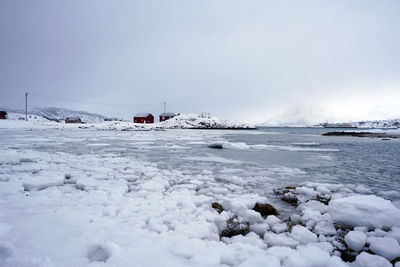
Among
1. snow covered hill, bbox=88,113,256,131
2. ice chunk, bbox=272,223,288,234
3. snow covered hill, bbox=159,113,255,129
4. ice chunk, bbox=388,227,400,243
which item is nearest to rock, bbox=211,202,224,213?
ice chunk, bbox=272,223,288,234

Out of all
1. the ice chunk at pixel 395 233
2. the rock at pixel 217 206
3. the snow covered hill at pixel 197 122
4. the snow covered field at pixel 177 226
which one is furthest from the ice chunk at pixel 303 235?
the snow covered hill at pixel 197 122

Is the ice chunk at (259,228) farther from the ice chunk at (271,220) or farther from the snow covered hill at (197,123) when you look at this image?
the snow covered hill at (197,123)

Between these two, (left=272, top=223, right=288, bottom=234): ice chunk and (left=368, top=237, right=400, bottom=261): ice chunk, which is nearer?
(left=368, top=237, right=400, bottom=261): ice chunk

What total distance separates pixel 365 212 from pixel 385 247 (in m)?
0.98

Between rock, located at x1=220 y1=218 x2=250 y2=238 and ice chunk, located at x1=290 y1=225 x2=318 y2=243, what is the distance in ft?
1.91

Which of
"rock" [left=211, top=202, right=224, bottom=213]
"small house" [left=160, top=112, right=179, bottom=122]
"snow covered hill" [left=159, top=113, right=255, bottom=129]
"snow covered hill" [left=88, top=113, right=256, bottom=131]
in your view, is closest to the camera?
"rock" [left=211, top=202, right=224, bottom=213]

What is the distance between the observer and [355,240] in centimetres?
289

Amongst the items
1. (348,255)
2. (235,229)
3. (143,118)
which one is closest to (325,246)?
(348,255)

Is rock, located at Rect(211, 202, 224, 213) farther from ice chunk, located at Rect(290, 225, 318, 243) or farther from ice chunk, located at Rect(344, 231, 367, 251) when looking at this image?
ice chunk, located at Rect(344, 231, 367, 251)

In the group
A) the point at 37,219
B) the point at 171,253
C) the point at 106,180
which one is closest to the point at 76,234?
the point at 37,219

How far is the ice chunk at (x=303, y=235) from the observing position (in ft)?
9.89

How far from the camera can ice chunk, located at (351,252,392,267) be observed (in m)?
2.46

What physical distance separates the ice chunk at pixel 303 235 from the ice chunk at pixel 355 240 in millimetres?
356

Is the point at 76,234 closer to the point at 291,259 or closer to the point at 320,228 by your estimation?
the point at 291,259
